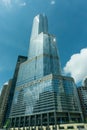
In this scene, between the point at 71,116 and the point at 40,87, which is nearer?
the point at 71,116

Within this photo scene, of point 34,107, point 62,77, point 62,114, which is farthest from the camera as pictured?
point 62,77

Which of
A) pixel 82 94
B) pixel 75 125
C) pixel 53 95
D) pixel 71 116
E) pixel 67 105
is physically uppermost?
pixel 82 94

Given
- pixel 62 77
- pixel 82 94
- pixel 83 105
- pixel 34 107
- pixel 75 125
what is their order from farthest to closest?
pixel 82 94, pixel 83 105, pixel 62 77, pixel 34 107, pixel 75 125

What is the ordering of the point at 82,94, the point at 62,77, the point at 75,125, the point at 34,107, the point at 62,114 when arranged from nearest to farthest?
the point at 75,125, the point at 62,114, the point at 34,107, the point at 62,77, the point at 82,94

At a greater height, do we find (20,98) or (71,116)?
(20,98)

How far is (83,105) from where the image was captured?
7047 inches

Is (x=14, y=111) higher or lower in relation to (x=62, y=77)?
lower

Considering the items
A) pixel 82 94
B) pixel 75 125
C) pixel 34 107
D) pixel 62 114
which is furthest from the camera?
pixel 82 94

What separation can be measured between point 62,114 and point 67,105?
10.3 meters

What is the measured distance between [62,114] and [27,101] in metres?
50.9

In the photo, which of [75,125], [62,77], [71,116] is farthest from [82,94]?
[75,125]

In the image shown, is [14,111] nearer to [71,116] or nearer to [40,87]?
[40,87]

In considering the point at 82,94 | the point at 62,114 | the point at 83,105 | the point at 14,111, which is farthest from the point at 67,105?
the point at 14,111

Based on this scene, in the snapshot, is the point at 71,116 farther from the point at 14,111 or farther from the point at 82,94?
the point at 14,111
